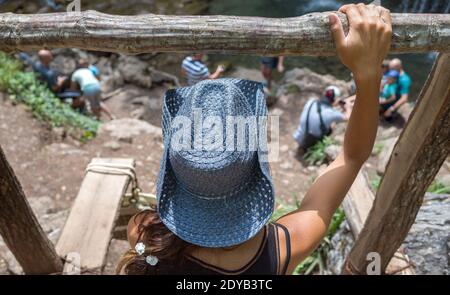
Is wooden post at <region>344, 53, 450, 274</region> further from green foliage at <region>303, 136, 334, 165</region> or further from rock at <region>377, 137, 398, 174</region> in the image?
green foliage at <region>303, 136, 334, 165</region>

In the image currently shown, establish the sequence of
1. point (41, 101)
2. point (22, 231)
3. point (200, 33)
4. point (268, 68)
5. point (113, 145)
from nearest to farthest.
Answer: point (200, 33) → point (22, 231) → point (113, 145) → point (41, 101) → point (268, 68)

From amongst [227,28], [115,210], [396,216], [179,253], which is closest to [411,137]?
[396,216]

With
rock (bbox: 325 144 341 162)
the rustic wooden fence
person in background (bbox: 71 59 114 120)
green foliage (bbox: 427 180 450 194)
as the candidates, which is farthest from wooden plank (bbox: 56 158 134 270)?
person in background (bbox: 71 59 114 120)

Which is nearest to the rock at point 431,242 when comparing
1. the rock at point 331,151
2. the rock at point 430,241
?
the rock at point 430,241

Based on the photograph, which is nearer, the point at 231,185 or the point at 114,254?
the point at 231,185

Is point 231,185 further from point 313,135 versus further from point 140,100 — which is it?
point 140,100

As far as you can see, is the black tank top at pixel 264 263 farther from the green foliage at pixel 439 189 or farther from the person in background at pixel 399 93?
the person in background at pixel 399 93

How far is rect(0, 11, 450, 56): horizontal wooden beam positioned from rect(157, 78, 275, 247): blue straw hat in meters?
0.18

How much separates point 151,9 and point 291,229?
10.4 metres

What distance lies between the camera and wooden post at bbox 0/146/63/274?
2.48m

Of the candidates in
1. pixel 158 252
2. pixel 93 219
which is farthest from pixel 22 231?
pixel 158 252

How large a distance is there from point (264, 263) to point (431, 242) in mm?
2085

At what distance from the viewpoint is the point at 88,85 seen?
764cm

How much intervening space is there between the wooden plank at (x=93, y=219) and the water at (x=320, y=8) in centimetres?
637
